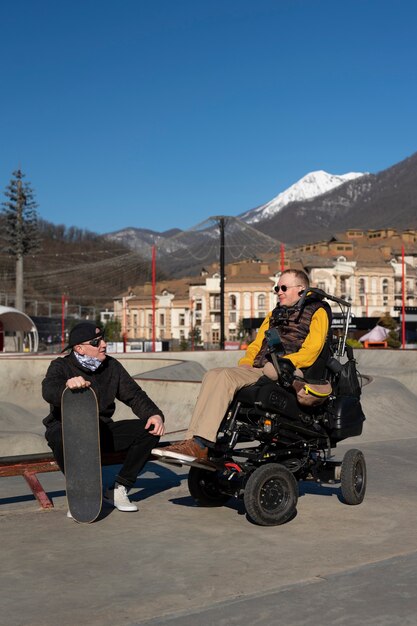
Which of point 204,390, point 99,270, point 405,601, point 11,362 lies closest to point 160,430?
point 204,390

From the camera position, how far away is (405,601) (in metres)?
4.48

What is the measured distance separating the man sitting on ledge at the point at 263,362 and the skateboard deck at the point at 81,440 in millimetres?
508

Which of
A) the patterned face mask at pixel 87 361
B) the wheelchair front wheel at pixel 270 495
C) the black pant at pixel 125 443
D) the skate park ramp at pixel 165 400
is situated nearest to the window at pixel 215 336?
the skate park ramp at pixel 165 400

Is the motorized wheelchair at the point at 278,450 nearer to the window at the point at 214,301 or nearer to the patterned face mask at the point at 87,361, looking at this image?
the patterned face mask at the point at 87,361

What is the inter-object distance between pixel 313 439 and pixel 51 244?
186691 mm

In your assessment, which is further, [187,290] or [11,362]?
[187,290]

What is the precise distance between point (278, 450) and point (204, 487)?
79 cm

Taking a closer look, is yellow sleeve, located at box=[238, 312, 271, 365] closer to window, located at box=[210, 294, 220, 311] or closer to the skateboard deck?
the skateboard deck

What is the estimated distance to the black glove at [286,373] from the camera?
6508 mm

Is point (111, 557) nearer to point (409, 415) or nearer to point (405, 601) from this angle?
point (405, 601)

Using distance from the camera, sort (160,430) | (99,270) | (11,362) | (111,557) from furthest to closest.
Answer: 1. (99,270)
2. (11,362)
3. (160,430)
4. (111,557)

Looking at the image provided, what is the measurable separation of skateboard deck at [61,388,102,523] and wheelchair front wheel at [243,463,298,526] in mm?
1143

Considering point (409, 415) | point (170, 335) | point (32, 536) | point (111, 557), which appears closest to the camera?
point (111, 557)

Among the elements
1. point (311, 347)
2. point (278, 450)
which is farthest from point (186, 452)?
point (311, 347)
